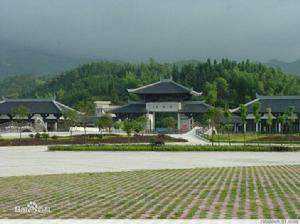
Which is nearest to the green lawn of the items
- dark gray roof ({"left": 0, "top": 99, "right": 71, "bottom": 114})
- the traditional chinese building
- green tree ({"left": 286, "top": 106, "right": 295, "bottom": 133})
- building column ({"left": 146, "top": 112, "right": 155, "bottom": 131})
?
green tree ({"left": 286, "top": 106, "right": 295, "bottom": 133})

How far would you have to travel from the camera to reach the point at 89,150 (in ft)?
108

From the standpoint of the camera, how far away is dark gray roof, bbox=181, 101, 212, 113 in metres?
69.1

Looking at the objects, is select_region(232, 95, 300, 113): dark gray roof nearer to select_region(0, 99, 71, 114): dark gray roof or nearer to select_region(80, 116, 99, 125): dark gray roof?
select_region(80, 116, 99, 125): dark gray roof

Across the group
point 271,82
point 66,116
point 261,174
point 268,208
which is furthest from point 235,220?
point 271,82

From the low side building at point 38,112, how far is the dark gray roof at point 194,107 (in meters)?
16.9

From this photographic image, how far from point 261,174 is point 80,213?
877 cm

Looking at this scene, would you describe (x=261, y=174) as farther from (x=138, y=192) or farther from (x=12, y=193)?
(x=12, y=193)

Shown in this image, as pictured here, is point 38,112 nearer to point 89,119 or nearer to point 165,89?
point 89,119

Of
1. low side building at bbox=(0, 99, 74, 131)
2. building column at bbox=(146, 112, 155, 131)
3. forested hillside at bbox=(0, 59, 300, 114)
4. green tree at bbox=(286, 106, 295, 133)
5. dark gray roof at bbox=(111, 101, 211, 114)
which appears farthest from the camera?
forested hillside at bbox=(0, 59, 300, 114)

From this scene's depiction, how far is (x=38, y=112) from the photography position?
71.2m

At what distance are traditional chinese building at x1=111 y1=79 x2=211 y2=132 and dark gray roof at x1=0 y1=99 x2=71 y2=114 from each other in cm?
824

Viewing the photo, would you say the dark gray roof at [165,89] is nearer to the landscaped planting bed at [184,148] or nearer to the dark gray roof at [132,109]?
the dark gray roof at [132,109]

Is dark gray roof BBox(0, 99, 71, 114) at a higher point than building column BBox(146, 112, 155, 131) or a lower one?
higher

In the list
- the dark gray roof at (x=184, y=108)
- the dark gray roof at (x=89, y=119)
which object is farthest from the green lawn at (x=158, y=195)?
the dark gray roof at (x=89, y=119)
